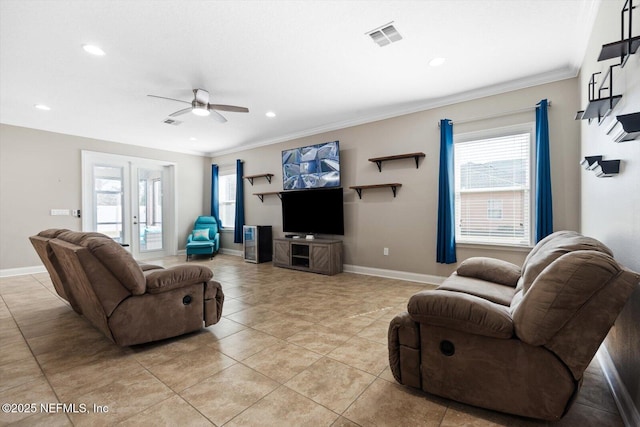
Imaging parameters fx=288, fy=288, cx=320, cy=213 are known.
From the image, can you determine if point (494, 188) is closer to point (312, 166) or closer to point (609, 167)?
point (609, 167)

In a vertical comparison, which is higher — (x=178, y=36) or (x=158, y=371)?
(x=178, y=36)

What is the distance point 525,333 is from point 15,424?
8.69ft

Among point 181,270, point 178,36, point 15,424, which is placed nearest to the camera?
point 15,424

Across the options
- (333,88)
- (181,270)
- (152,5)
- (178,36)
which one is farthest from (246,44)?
(181,270)

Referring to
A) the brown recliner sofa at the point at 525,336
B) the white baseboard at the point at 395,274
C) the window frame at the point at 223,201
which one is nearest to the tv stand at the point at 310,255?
the white baseboard at the point at 395,274

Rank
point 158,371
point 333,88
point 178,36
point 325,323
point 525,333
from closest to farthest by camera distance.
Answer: point 525,333 < point 158,371 < point 178,36 < point 325,323 < point 333,88

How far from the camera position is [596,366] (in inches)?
80.4

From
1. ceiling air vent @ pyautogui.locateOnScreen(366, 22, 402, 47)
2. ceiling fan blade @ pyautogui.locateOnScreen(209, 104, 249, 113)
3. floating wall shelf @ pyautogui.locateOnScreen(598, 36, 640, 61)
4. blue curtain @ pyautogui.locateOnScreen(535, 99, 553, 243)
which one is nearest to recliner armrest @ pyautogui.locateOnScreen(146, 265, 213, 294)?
ceiling fan blade @ pyautogui.locateOnScreen(209, 104, 249, 113)

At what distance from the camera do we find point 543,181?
3338mm

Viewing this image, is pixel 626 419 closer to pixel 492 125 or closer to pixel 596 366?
pixel 596 366

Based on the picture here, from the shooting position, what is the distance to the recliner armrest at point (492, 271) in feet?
8.38

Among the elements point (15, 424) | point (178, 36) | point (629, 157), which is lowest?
point (15, 424)

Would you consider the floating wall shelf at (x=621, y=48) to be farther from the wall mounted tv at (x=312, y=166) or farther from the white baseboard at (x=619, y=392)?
the wall mounted tv at (x=312, y=166)

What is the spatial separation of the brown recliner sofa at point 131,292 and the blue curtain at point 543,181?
365 centimetres
